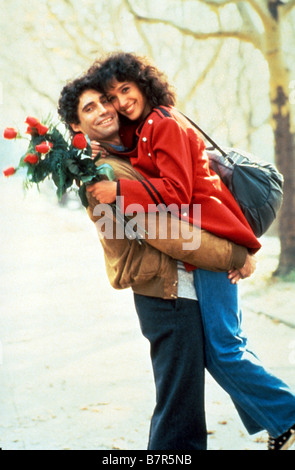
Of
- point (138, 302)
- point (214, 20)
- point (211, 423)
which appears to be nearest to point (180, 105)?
point (214, 20)

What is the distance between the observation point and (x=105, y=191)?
1.92 meters

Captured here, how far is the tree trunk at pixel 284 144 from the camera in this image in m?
6.61

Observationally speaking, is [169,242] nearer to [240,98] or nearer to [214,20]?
[214,20]

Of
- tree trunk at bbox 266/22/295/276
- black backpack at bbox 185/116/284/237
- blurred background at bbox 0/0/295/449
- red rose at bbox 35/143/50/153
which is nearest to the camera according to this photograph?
red rose at bbox 35/143/50/153

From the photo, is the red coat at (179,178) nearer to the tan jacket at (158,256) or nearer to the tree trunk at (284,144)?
the tan jacket at (158,256)

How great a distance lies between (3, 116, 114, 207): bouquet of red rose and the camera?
6.26ft

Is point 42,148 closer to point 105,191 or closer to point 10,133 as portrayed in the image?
point 10,133

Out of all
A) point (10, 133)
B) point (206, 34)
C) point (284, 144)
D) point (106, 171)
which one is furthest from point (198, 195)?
point (206, 34)

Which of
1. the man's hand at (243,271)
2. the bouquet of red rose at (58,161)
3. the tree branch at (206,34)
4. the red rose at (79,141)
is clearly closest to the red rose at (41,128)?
the bouquet of red rose at (58,161)

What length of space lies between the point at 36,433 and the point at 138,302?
146 cm

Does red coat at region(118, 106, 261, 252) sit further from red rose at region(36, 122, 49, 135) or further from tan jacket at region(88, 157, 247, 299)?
red rose at region(36, 122, 49, 135)

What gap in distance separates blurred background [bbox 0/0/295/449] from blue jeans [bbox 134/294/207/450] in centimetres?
90

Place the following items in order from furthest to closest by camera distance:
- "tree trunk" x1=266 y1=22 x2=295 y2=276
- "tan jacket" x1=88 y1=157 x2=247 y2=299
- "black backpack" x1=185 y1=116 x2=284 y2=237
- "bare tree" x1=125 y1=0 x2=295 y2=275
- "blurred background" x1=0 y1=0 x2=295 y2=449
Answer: "tree trunk" x1=266 y1=22 x2=295 y2=276 → "bare tree" x1=125 y1=0 x2=295 y2=275 → "blurred background" x1=0 y1=0 x2=295 y2=449 → "black backpack" x1=185 y1=116 x2=284 y2=237 → "tan jacket" x1=88 y1=157 x2=247 y2=299

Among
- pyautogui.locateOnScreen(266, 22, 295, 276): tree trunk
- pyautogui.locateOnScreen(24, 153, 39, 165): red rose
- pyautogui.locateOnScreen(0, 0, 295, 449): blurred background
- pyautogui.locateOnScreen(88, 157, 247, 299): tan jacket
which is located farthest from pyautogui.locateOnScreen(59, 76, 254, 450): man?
pyautogui.locateOnScreen(266, 22, 295, 276): tree trunk
